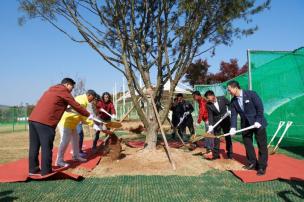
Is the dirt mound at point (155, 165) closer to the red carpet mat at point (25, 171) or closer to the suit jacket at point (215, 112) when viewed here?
the red carpet mat at point (25, 171)

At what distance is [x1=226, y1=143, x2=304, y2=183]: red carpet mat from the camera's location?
5.58m

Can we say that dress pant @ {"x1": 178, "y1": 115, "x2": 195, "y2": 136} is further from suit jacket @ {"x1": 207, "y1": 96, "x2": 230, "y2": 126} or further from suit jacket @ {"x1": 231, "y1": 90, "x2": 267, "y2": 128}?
suit jacket @ {"x1": 231, "y1": 90, "x2": 267, "y2": 128}

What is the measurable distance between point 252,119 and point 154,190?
246cm

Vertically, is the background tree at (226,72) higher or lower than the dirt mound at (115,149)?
higher

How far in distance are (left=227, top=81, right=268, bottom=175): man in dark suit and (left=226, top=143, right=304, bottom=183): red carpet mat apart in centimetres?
22

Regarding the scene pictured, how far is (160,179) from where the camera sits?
5.65 m

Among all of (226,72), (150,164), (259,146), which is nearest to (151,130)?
(150,164)

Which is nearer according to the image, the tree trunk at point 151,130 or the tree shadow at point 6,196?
the tree shadow at point 6,196

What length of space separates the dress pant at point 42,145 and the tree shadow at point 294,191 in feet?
12.2

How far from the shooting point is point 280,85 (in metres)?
9.41

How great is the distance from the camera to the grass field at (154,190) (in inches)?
180

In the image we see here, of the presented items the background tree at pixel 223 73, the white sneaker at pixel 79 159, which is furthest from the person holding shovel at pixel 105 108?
the background tree at pixel 223 73

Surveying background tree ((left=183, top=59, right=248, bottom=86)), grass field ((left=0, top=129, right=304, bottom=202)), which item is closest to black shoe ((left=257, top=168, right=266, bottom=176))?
grass field ((left=0, top=129, right=304, bottom=202))

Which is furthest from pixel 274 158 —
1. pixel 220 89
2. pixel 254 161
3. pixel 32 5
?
pixel 220 89
